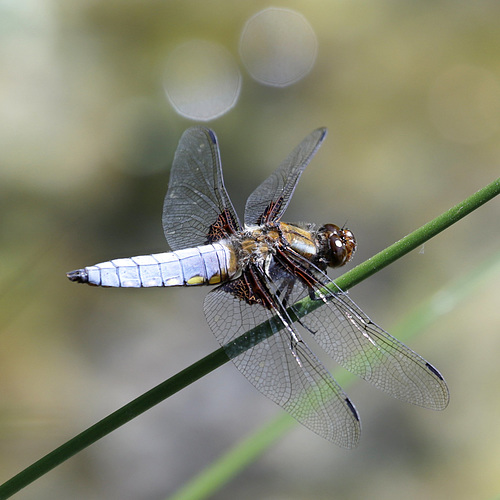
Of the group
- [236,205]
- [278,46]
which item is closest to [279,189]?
[236,205]

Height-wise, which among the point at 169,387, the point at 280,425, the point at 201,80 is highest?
the point at 201,80

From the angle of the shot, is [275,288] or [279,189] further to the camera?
[279,189]

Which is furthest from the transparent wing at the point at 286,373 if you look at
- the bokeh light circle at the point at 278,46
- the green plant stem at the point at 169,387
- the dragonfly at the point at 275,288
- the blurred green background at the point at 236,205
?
the bokeh light circle at the point at 278,46

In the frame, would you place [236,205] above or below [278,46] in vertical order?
below

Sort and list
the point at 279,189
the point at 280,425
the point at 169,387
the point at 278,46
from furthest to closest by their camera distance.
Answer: the point at 278,46 → the point at 279,189 → the point at 280,425 → the point at 169,387

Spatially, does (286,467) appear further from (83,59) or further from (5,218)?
(83,59)

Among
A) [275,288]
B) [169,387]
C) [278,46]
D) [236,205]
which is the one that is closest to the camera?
[169,387]

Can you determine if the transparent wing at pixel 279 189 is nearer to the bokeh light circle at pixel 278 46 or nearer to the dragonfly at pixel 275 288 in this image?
the dragonfly at pixel 275 288

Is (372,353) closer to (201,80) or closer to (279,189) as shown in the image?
(279,189)
